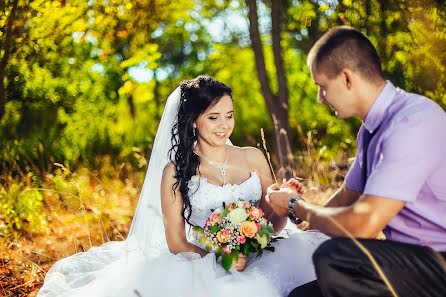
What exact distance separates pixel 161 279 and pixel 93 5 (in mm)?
3696

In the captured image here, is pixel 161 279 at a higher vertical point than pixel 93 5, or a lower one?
lower

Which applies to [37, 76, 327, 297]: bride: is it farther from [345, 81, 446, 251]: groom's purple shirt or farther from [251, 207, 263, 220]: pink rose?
[345, 81, 446, 251]: groom's purple shirt

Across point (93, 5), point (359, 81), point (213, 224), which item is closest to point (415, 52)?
point (359, 81)

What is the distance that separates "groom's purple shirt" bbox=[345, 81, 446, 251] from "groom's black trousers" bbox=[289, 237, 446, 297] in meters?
0.19

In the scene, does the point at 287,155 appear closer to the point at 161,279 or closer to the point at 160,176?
the point at 160,176

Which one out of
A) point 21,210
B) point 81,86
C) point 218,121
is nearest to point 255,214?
point 218,121

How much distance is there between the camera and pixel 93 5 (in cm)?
517

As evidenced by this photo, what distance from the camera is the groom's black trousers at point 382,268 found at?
6.73 ft

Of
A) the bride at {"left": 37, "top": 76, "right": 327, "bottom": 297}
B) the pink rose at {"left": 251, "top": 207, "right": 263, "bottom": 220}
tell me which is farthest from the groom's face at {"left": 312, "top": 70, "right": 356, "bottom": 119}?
the pink rose at {"left": 251, "top": 207, "right": 263, "bottom": 220}

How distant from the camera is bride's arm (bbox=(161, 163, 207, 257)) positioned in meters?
3.28

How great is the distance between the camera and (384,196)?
2.04 meters

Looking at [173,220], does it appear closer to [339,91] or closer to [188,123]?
[188,123]

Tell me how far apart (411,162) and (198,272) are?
61.7 inches

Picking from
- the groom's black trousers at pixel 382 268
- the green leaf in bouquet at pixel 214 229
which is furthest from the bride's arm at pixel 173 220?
the groom's black trousers at pixel 382 268
